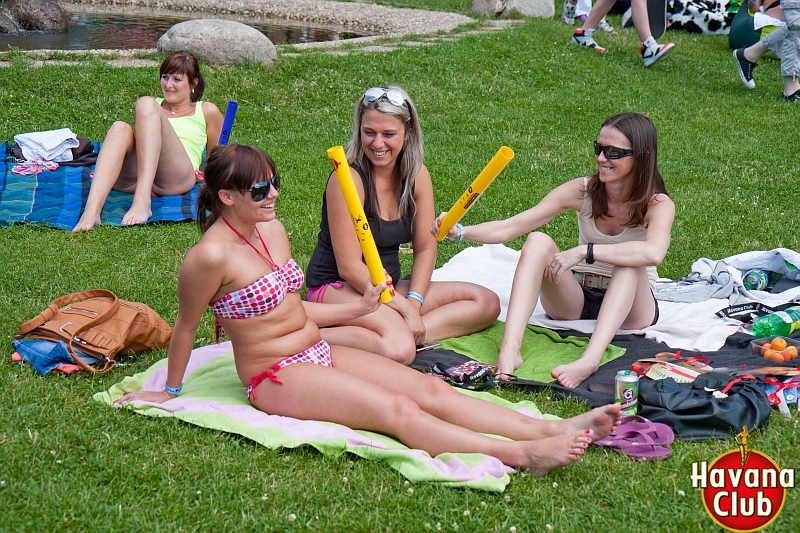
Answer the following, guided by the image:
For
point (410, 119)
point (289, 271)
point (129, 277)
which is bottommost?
point (129, 277)

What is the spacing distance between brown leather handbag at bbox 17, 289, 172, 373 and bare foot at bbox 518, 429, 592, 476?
2215 mm

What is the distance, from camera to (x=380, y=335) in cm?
491

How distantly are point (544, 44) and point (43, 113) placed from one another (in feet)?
24.7

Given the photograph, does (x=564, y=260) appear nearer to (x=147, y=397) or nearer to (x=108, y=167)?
(x=147, y=397)

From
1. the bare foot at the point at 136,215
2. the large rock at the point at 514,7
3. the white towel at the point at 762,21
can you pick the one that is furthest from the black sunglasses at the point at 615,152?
the large rock at the point at 514,7

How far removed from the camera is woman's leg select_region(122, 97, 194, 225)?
740cm

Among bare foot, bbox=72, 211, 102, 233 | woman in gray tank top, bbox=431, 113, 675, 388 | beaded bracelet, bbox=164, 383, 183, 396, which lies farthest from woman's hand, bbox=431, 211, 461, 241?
bare foot, bbox=72, 211, 102, 233

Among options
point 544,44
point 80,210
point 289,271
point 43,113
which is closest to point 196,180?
point 80,210

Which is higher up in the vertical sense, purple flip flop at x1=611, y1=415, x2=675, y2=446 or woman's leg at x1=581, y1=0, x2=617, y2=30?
woman's leg at x1=581, y1=0, x2=617, y2=30

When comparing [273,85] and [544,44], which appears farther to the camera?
[544,44]

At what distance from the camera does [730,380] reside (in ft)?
14.9

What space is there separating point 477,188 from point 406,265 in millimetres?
1912

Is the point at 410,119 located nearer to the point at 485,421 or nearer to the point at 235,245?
the point at 235,245

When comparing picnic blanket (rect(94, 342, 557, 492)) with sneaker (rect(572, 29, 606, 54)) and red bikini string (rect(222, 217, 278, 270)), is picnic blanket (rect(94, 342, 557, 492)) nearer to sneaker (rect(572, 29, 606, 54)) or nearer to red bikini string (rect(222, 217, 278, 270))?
red bikini string (rect(222, 217, 278, 270))
